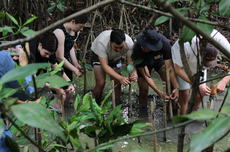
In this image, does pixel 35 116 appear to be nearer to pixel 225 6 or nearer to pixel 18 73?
pixel 18 73

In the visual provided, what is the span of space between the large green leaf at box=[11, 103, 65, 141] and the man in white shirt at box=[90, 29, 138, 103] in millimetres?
2365

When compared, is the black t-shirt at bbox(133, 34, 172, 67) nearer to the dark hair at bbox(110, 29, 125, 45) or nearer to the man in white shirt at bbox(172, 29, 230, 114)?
the man in white shirt at bbox(172, 29, 230, 114)

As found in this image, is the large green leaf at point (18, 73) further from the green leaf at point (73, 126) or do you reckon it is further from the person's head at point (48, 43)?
the person's head at point (48, 43)

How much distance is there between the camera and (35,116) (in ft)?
1.57

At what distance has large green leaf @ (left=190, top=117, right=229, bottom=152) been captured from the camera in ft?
1.56

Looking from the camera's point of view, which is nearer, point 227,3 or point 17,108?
point 17,108

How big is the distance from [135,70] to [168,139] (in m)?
1.04

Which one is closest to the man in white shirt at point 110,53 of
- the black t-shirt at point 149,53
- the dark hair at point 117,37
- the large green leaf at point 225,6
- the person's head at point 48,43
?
the dark hair at point 117,37

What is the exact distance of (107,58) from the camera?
312 cm

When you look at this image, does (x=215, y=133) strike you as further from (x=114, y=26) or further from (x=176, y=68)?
(x=114, y=26)

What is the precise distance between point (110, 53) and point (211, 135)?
8.93ft

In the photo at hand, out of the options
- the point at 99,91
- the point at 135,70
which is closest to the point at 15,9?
the point at 99,91

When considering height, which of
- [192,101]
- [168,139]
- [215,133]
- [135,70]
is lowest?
[168,139]

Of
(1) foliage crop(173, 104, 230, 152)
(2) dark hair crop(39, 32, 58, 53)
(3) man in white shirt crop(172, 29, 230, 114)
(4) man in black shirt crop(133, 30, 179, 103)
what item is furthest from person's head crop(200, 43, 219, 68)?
(1) foliage crop(173, 104, 230, 152)
